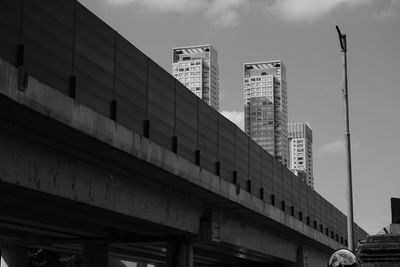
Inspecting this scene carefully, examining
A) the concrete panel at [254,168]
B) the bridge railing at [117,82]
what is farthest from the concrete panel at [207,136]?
the concrete panel at [254,168]

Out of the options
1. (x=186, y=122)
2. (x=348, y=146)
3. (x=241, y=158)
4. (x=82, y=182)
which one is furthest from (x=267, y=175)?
(x=82, y=182)

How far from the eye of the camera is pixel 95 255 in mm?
35219

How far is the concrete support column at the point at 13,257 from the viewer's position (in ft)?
128

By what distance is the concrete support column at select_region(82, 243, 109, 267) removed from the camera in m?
34.9

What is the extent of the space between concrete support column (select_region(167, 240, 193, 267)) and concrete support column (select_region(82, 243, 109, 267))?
510 centimetres

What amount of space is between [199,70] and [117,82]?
5856 inches

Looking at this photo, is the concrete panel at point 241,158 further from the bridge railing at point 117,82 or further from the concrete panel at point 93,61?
the concrete panel at point 93,61

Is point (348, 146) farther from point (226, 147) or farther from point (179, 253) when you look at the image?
Answer: point (179, 253)

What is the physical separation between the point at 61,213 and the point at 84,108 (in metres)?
8.56

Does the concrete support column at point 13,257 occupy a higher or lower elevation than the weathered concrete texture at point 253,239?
lower

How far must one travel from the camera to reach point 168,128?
81.8 ft

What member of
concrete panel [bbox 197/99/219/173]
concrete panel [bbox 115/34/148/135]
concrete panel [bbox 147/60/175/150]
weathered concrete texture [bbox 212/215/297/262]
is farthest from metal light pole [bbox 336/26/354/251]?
weathered concrete texture [bbox 212/215/297/262]

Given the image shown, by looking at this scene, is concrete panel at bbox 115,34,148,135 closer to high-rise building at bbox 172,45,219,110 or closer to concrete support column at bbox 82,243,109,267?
concrete support column at bbox 82,243,109,267

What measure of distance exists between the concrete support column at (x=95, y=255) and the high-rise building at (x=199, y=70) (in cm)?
11421
